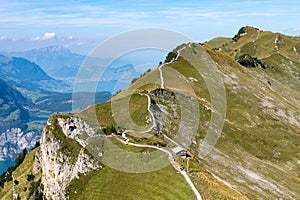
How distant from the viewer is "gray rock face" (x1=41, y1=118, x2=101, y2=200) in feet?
295

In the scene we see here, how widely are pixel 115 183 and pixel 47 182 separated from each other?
38698 mm

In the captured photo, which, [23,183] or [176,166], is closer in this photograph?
[176,166]

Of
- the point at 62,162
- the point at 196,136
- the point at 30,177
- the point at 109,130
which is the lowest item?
the point at 30,177

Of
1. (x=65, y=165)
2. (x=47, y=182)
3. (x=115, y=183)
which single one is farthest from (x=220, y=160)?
(x=47, y=182)

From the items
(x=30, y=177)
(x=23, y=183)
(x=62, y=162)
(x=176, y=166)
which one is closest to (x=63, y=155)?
(x=62, y=162)

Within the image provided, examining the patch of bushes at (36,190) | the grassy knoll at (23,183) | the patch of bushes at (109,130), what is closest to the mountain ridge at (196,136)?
the patch of bushes at (109,130)

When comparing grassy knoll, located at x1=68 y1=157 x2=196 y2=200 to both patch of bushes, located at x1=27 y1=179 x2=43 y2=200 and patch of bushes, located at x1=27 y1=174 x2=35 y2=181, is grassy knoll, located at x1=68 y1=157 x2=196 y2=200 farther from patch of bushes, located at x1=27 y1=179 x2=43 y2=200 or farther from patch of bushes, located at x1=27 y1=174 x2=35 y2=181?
patch of bushes, located at x1=27 y1=174 x2=35 y2=181

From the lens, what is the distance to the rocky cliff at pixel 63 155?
298 feet

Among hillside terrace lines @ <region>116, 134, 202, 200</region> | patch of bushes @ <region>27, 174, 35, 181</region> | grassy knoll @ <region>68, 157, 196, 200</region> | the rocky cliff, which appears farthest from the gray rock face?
patch of bushes @ <region>27, 174, 35, 181</region>

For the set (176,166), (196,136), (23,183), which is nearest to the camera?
(176,166)

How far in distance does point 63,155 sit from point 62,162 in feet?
6.64

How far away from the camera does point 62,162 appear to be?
9850 centimetres

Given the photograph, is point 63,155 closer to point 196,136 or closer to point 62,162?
point 62,162

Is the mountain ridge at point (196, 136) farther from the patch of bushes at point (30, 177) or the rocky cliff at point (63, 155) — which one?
the patch of bushes at point (30, 177)
